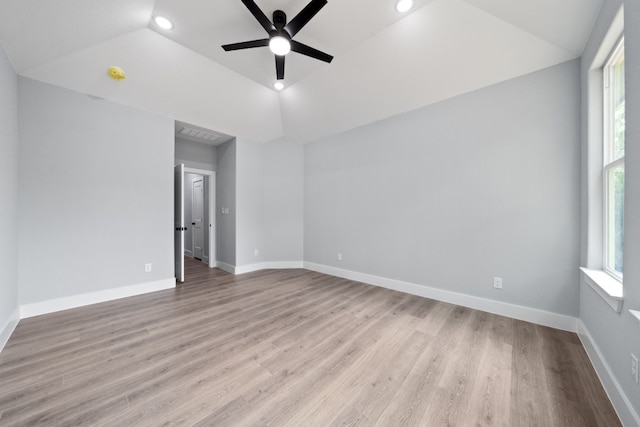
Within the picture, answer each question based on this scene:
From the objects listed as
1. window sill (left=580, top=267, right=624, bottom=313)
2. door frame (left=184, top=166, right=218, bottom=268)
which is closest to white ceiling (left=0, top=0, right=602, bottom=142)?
door frame (left=184, top=166, right=218, bottom=268)

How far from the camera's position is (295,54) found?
9.64 feet

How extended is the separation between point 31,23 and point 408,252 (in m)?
4.72

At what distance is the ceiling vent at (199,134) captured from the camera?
423cm

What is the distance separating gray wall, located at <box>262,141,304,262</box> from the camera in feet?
16.5

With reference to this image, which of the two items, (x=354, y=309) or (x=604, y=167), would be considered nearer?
(x=604, y=167)

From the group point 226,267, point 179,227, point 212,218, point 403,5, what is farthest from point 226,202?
point 403,5

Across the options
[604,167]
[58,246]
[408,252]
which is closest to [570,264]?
[604,167]

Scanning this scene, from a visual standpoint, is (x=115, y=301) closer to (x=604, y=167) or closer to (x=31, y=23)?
(x=31, y=23)

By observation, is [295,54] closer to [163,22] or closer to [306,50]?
[306,50]

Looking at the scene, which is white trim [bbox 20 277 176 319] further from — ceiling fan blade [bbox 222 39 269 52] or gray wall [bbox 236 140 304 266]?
ceiling fan blade [bbox 222 39 269 52]

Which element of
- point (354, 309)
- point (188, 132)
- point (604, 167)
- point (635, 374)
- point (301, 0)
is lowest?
point (354, 309)

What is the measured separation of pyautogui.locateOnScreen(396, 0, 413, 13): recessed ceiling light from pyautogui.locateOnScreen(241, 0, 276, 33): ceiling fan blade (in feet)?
4.05

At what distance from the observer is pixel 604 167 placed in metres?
1.98

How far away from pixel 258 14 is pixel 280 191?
131 inches
